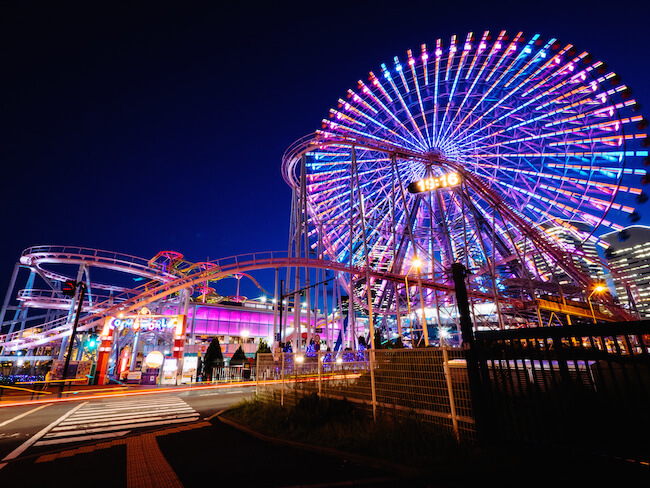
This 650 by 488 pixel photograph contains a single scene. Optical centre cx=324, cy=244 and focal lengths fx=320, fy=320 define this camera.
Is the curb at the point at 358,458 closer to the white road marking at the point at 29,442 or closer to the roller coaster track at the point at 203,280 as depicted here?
the white road marking at the point at 29,442

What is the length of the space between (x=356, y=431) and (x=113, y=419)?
908cm

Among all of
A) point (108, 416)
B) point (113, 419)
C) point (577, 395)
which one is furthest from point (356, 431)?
point (108, 416)

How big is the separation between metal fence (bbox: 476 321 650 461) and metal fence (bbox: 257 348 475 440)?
1.81 feet

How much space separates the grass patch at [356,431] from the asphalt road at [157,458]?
1.17ft

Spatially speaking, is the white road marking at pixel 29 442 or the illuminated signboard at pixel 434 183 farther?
the illuminated signboard at pixel 434 183

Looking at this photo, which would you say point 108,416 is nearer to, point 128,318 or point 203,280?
point 203,280

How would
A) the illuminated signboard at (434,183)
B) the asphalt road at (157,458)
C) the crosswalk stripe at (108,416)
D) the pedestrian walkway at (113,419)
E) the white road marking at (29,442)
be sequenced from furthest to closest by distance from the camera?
1. the illuminated signboard at (434,183)
2. the crosswalk stripe at (108,416)
3. the pedestrian walkway at (113,419)
4. the white road marking at (29,442)
5. the asphalt road at (157,458)

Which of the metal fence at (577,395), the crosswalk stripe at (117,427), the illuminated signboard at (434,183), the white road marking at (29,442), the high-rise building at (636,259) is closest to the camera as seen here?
the metal fence at (577,395)

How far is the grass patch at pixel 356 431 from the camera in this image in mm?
5039

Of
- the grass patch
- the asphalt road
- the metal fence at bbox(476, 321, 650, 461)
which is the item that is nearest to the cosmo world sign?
Result: the asphalt road

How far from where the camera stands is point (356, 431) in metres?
6.43

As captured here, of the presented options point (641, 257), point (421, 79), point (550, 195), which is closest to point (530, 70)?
point (421, 79)

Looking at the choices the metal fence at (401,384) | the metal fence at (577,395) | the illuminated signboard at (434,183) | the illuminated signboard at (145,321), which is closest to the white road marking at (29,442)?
the metal fence at (401,384)

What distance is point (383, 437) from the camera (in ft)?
19.1
